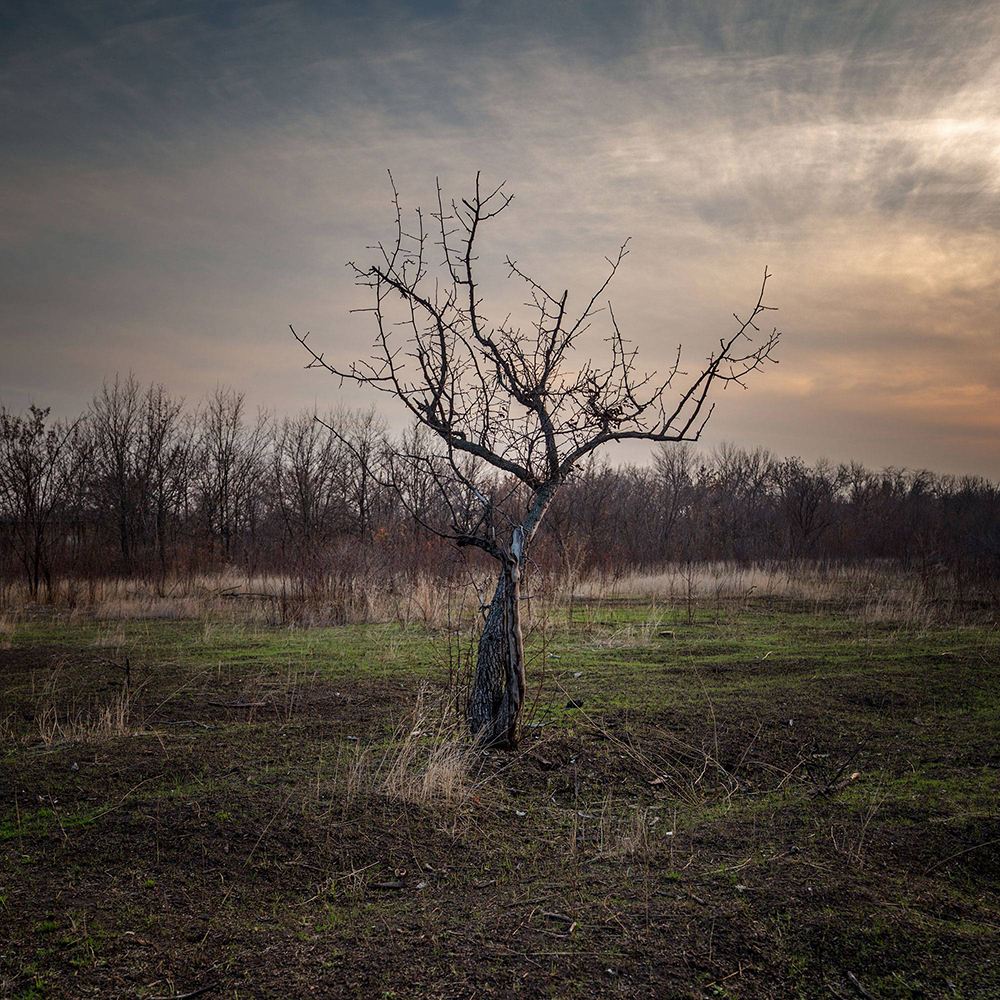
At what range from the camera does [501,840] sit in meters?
3.91

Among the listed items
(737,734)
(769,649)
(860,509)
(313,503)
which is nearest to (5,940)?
(737,734)

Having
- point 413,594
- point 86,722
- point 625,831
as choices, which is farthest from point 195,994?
point 413,594

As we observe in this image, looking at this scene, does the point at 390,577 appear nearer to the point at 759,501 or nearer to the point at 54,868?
the point at 54,868

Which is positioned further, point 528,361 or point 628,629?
point 628,629

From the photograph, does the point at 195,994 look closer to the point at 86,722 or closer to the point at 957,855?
the point at 957,855

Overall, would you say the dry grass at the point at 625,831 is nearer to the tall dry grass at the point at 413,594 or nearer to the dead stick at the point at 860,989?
the dead stick at the point at 860,989

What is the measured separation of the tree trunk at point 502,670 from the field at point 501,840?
200 millimetres

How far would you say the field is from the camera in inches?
106

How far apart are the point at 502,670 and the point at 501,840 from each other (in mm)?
1355

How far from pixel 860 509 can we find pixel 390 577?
29122 millimetres

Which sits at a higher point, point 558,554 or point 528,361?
point 528,361

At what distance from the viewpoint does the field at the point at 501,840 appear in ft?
8.87

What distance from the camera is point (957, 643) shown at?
1007cm

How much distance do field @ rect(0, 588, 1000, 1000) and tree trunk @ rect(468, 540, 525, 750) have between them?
20 centimetres
